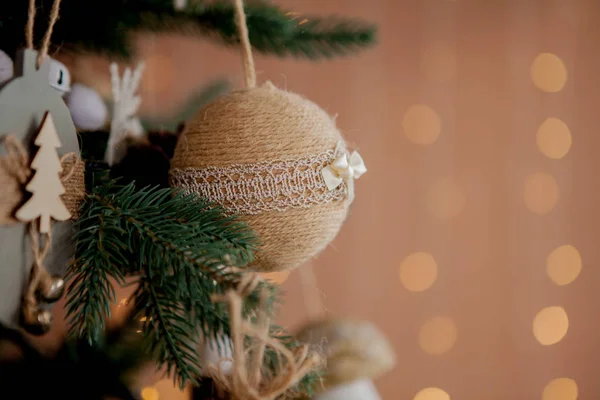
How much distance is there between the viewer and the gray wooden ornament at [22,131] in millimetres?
245

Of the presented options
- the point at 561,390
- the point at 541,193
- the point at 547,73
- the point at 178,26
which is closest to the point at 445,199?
the point at 541,193

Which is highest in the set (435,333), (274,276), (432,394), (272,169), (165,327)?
(272,169)

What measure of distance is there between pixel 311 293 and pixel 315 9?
65 cm

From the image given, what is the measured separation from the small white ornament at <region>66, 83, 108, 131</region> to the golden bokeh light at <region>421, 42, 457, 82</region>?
92cm

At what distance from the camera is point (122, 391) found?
383mm

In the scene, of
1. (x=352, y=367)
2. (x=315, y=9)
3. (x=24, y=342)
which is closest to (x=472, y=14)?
(x=315, y=9)

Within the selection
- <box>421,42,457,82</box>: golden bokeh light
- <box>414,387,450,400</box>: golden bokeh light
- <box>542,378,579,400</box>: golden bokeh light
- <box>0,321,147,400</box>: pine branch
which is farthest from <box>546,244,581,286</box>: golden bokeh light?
<box>0,321,147,400</box>: pine branch

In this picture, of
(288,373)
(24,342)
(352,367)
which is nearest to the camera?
(288,373)

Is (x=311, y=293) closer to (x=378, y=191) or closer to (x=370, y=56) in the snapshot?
(x=378, y=191)

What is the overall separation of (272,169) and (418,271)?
902 millimetres

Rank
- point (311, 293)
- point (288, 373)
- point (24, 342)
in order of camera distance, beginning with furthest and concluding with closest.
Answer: point (311, 293), point (24, 342), point (288, 373)

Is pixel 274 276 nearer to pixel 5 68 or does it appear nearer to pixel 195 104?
pixel 195 104

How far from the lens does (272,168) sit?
0.29 meters

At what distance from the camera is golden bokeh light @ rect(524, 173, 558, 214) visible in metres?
1.13
